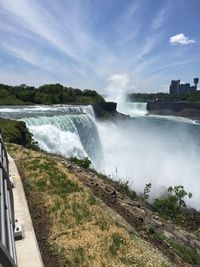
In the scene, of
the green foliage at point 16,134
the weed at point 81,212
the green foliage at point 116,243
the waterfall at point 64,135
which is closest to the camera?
the green foliage at point 116,243

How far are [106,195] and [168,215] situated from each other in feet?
13.1

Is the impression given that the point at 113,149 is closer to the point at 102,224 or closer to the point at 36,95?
the point at 36,95

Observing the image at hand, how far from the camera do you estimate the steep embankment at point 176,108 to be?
114 metres

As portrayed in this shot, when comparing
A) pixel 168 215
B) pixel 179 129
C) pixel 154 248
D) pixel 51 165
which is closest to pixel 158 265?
pixel 154 248

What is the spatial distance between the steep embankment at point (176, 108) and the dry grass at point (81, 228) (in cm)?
10726

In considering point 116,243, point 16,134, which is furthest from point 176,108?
point 116,243

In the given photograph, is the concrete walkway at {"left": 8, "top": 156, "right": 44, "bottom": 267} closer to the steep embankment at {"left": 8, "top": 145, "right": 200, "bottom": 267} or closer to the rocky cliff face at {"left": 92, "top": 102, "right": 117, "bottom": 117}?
the steep embankment at {"left": 8, "top": 145, "right": 200, "bottom": 267}

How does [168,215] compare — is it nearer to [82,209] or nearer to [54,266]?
[82,209]

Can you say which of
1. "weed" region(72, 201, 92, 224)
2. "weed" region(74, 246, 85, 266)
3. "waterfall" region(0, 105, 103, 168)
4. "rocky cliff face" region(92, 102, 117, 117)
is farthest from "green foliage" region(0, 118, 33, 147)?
"rocky cliff face" region(92, 102, 117, 117)

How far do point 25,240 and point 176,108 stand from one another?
12161cm

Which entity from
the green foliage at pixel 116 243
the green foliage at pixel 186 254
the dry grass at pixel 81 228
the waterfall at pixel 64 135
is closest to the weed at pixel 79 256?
the dry grass at pixel 81 228

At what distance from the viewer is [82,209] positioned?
806 centimetres

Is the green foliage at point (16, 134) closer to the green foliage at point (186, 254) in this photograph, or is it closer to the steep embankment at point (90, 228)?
the steep embankment at point (90, 228)

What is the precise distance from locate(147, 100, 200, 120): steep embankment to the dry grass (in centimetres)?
10726
